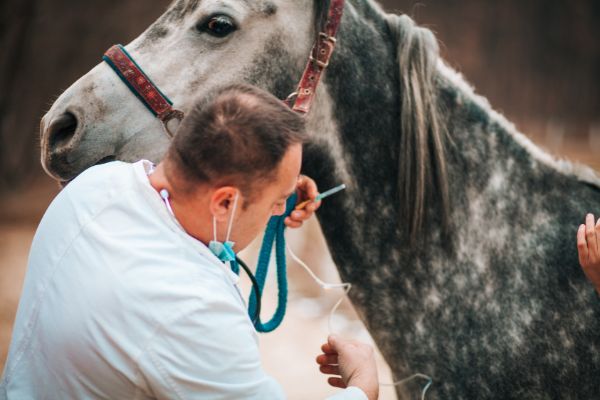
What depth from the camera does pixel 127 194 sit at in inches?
50.7

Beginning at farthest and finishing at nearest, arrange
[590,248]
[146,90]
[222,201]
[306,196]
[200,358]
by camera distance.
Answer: [306,196] < [146,90] < [590,248] < [222,201] < [200,358]

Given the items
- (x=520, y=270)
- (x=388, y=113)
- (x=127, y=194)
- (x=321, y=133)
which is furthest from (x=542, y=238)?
(x=127, y=194)

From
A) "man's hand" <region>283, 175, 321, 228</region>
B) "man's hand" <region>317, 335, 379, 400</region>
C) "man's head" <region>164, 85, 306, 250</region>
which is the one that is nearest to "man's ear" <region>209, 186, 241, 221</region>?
"man's head" <region>164, 85, 306, 250</region>

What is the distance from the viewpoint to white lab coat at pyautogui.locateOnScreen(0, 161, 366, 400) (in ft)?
3.71

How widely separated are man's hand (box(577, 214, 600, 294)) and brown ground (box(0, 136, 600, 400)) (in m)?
2.97

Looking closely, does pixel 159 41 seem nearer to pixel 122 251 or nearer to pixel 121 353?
pixel 122 251

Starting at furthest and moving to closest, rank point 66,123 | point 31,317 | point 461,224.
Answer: point 461,224 < point 66,123 < point 31,317

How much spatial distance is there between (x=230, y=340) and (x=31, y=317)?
1.45ft

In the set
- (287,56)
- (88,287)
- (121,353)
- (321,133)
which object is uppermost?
(287,56)

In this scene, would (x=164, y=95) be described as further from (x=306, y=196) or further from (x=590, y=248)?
(x=590, y=248)

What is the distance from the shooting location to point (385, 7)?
9172 millimetres

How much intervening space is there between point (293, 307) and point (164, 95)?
13.4 feet

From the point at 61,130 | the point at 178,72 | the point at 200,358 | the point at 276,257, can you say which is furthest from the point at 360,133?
the point at 200,358

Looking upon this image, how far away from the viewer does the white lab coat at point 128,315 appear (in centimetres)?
113
